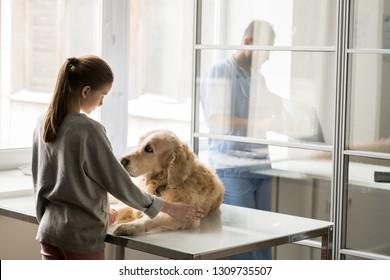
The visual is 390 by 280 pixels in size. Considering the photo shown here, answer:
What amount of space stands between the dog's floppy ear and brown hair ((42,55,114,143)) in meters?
0.37

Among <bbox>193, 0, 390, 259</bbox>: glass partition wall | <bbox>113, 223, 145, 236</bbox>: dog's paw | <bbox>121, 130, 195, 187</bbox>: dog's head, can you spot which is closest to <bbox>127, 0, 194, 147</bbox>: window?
<bbox>193, 0, 390, 259</bbox>: glass partition wall

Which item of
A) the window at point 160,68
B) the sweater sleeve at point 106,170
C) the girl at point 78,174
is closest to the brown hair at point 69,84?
the girl at point 78,174

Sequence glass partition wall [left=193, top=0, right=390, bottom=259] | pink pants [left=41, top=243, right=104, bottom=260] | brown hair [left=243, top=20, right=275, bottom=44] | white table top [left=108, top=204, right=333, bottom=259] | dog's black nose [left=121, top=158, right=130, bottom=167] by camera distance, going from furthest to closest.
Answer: brown hair [left=243, top=20, right=275, bottom=44]
glass partition wall [left=193, top=0, right=390, bottom=259]
dog's black nose [left=121, top=158, right=130, bottom=167]
pink pants [left=41, top=243, right=104, bottom=260]
white table top [left=108, top=204, right=333, bottom=259]

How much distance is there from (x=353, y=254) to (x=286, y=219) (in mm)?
662

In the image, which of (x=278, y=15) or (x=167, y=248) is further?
(x=278, y=15)

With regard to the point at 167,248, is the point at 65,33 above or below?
above

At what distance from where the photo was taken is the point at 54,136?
8.02 feet

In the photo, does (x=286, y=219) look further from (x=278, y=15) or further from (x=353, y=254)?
(x=278, y=15)

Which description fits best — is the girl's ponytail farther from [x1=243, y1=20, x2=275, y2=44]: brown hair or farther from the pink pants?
[x1=243, y1=20, x2=275, y2=44]: brown hair

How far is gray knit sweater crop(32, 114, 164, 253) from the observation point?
7.94ft

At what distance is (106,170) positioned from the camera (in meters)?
2.43

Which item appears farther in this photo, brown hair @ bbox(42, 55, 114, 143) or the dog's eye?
the dog's eye
